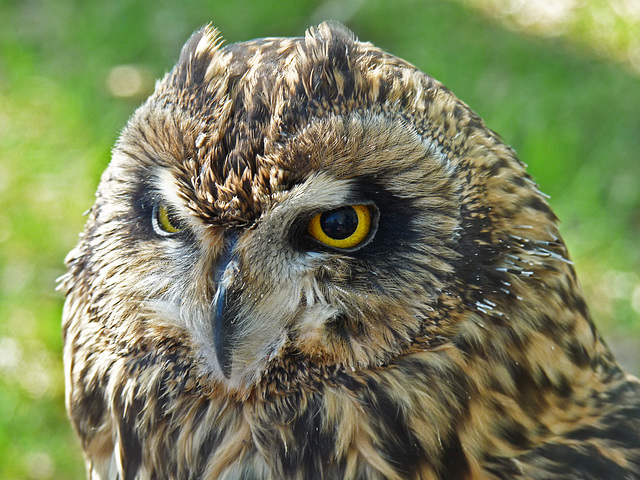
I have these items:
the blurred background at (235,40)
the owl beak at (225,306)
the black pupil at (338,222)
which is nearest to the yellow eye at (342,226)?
the black pupil at (338,222)

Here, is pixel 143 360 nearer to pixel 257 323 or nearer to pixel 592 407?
pixel 257 323

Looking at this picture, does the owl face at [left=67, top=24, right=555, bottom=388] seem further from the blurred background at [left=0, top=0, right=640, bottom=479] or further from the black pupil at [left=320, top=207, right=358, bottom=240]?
the blurred background at [left=0, top=0, right=640, bottom=479]

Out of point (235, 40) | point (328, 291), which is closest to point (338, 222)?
point (328, 291)

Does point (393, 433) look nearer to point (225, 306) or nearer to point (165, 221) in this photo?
point (225, 306)

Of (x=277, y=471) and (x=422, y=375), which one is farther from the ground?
(x=422, y=375)

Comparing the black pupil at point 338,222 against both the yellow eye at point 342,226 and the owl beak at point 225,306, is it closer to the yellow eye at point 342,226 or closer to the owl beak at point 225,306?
the yellow eye at point 342,226

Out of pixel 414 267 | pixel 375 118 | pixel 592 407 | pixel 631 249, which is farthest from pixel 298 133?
pixel 631 249

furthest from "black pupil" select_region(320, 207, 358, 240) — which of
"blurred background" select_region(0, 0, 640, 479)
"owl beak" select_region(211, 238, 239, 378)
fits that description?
"blurred background" select_region(0, 0, 640, 479)
